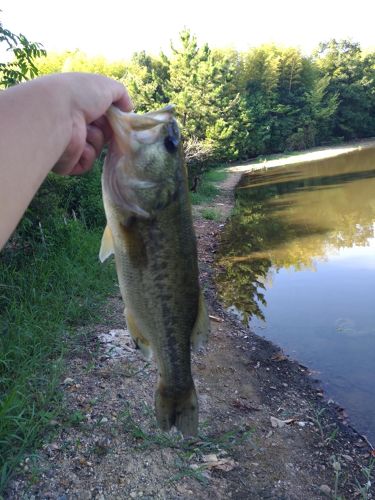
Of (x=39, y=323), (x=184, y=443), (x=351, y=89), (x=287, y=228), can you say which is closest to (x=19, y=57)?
(x=39, y=323)

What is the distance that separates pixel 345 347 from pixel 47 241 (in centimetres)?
540

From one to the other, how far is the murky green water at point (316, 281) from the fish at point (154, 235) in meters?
4.22

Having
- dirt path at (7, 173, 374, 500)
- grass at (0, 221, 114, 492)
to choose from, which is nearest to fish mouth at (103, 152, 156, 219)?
grass at (0, 221, 114, 492)

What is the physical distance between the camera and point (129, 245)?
7.44 ft

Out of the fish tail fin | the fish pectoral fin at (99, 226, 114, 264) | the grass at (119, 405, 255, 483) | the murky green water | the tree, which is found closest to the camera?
the fish pectoral fin at (99, 226, 114, 264)

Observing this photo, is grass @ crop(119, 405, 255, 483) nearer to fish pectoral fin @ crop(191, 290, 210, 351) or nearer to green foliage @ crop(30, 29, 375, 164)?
fish pectoral fin @ crop(191, 290, 210, 351)

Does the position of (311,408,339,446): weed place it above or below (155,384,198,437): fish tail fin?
below

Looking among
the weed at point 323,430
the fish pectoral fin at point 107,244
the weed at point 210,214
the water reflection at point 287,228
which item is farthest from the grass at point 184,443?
the weed at point 210,214

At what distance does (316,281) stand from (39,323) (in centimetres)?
741

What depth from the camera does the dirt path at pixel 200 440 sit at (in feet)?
12.8

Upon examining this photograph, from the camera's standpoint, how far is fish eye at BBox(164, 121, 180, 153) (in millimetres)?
2195

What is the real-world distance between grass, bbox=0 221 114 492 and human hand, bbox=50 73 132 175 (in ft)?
8.38

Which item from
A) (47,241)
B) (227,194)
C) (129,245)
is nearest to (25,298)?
(47,241)

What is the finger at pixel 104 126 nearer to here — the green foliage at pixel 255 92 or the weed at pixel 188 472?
the weed at pixel 188 472
